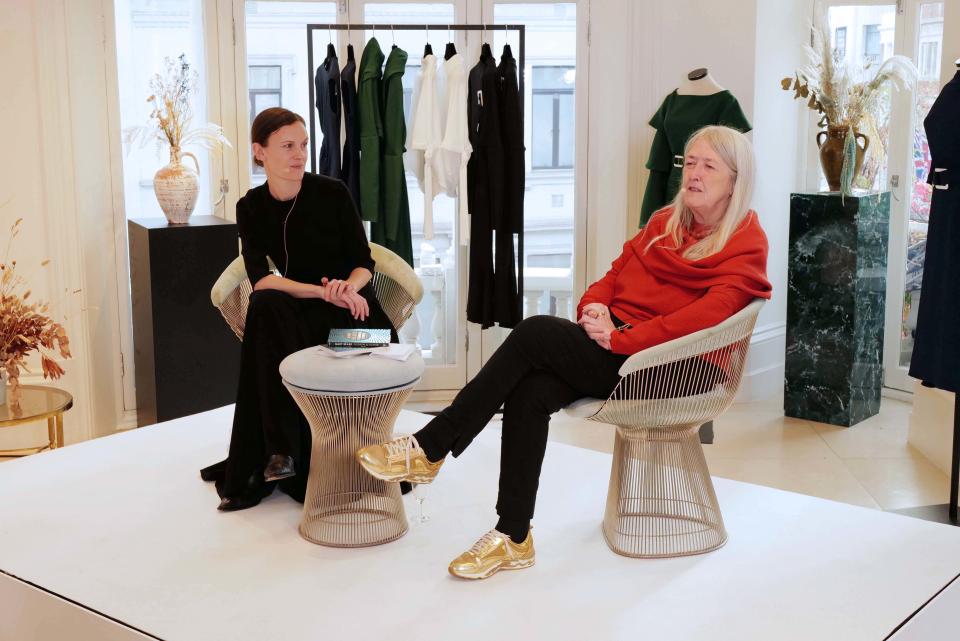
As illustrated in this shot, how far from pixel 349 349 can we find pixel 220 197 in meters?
2.30

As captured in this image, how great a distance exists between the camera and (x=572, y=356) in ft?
8.71

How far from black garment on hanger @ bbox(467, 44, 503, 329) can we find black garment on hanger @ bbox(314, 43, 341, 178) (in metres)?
0.60

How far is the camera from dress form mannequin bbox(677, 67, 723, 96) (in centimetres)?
465

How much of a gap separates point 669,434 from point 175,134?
2695 mm

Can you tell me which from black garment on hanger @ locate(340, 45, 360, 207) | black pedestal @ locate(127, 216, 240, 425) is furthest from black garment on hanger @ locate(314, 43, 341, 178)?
black pedestal @ locate(127, 216, 240, 425)

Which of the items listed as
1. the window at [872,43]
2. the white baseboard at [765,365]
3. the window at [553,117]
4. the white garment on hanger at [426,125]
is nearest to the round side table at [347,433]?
the white garment on hanger at [426,125]

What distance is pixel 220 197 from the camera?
4938mm

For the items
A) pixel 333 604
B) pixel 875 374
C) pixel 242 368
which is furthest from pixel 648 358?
pixel 875 374

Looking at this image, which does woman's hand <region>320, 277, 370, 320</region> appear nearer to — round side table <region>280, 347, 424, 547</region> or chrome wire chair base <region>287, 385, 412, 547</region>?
round side table <region>280, 347, 424, 547</region>

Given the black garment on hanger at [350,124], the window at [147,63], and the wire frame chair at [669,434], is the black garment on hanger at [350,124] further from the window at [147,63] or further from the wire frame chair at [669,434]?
the wire frame chair at [669,434]

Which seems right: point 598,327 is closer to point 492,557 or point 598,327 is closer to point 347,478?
point 492,557

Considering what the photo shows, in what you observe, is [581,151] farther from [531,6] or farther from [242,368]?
[242,368]

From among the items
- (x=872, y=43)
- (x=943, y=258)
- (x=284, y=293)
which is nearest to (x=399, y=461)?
(x=284, y=293)

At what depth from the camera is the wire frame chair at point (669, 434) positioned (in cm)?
261
